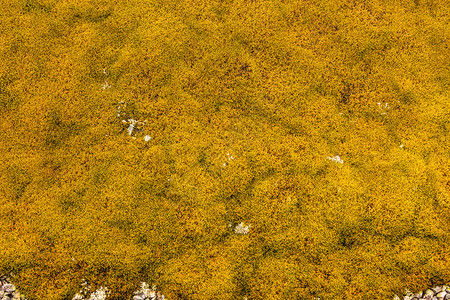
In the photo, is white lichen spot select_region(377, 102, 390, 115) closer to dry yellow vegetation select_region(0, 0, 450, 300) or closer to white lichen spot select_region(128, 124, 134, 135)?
dry yellow vegetation select_region(0, 0, 450, 300)

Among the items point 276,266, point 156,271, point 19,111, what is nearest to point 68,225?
point 156,271

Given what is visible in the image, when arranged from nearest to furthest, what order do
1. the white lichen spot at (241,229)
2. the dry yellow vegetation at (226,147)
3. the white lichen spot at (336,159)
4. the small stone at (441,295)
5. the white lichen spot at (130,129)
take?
the small stone at (441,295) < the dry yellow vegetation at (226,147) < the white lichen spot at (241,229) < the white lichen spot at (336,159) < the white lichen spot at (130,129)

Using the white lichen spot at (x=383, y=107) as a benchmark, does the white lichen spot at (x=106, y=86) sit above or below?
above

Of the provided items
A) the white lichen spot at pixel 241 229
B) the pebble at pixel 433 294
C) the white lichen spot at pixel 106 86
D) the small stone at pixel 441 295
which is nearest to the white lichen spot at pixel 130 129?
the white lichen spot at pixel 106 86

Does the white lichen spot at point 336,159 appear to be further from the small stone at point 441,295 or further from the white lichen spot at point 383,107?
the small stone at point 441,295

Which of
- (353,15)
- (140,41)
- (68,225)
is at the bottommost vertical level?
(68,225)

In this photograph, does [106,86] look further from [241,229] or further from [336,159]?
[336,159]

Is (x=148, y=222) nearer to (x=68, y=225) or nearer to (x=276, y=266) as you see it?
(x=68, y=225)

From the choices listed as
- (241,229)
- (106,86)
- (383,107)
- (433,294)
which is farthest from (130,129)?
(433,294)
